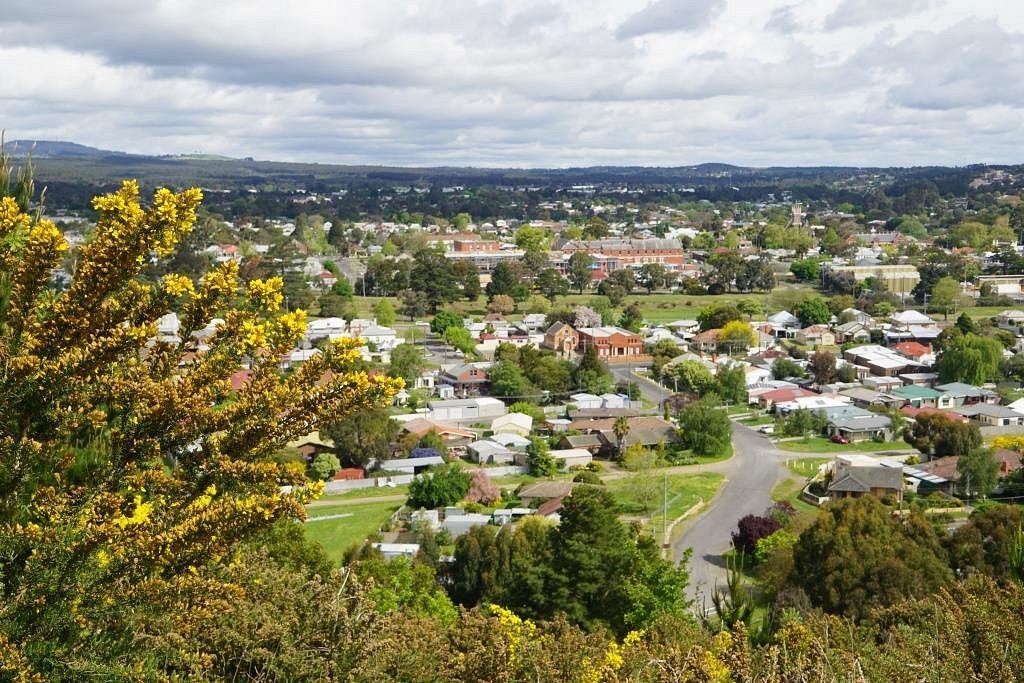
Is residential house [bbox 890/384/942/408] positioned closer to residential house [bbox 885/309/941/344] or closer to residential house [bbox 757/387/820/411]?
residential house [bbox 757/387/820/411]

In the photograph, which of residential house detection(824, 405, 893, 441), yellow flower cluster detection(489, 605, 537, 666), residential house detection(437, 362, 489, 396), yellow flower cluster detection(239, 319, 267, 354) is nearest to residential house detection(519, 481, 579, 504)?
residential house detection(824, 405, 893, 441)

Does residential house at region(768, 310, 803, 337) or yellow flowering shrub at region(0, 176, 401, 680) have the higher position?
yellow flowering shrub at region(0, 176, 401, 680)

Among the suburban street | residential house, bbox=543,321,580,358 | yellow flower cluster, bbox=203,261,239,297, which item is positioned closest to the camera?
yellow flower cluster, bbox=203,261,239,297

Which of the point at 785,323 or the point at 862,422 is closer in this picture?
the point at 862,422

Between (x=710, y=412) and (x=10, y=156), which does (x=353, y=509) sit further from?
(x=10, y=156)

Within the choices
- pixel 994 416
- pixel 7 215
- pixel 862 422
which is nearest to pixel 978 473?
pixel 862 422

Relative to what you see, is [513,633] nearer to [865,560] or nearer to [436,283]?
[865,560]

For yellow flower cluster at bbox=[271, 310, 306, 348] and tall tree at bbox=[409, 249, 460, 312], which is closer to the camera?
yellow flower cluster at bbox=[271, 310, 306, 348]
